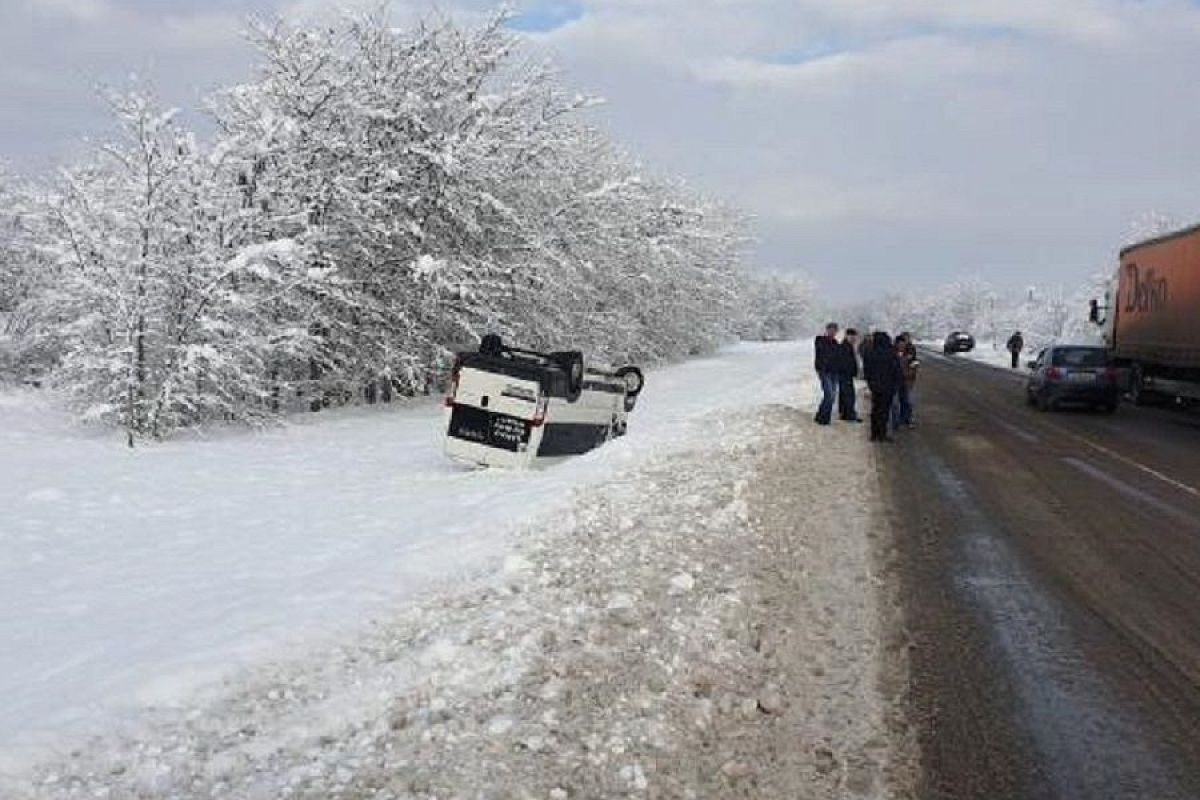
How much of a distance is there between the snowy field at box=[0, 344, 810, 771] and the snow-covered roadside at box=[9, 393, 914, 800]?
347mm

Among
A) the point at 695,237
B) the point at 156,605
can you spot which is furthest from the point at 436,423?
the point at 695,237

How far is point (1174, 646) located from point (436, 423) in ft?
54.7

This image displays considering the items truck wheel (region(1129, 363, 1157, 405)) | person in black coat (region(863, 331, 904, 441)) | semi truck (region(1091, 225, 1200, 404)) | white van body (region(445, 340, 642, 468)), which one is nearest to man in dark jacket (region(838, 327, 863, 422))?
person in black coat (region(863, 331, 904, 441))

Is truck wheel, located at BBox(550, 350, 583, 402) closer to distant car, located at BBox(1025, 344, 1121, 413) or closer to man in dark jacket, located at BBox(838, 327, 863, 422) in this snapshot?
man in dark jacket, located at BBox(838, 327, 863, 422)

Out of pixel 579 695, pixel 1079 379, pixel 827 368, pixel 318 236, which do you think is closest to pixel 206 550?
pixel 579 695

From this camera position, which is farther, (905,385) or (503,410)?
(905,385)

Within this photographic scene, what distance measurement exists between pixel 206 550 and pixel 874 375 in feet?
40.6

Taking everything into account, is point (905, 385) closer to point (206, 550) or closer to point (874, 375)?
point (874, 375)

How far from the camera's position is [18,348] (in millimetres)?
25156

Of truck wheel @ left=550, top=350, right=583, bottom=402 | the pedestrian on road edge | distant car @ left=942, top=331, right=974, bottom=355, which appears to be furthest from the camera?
distant car @ left=942, top=331, right=974, bottom=355

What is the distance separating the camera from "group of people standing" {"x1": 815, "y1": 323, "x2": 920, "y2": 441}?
18.3 m

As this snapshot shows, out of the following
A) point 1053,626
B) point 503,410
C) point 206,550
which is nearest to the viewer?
point 1053,626

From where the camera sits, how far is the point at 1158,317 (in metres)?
27.4

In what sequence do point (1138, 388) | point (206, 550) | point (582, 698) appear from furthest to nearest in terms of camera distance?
point (1138, 388) → point (206, 550) → point (582, 698)
